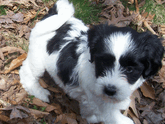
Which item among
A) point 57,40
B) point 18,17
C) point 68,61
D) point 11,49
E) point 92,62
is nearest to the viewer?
point 92,62

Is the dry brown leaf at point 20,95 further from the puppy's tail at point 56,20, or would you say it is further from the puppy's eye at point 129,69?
the puppy's eye at point 129,69

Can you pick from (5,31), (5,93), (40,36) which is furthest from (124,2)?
(5,93)

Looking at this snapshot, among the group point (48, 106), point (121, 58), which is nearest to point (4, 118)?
point (48, 106)

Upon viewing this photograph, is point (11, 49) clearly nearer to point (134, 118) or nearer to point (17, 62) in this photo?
point (17, 62)

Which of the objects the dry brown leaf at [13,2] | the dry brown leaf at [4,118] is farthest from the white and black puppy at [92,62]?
the dry brown leaf at [13,2]

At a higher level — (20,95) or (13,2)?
(13,2)

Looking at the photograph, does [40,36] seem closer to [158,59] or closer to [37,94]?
[37,94]
